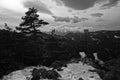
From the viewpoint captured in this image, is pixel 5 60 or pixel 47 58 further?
pixel 47 58

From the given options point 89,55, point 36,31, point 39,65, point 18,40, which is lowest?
point 89,55

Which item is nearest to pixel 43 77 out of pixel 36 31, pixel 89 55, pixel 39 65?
pixel 39 65

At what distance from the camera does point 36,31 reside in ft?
74.2

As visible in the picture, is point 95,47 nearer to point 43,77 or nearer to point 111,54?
point 111,54

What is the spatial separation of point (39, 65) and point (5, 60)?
6264 millimetres

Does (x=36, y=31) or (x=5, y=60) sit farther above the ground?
(x=36, y=31)

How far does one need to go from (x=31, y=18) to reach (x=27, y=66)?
10.0 meters

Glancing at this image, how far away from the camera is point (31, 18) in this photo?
71.2 feet

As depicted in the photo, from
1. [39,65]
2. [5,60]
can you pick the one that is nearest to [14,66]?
[5,60]

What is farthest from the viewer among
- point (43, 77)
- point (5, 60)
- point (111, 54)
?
point (111, 54)

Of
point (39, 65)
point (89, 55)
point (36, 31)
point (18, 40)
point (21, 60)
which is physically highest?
point (36, 31)

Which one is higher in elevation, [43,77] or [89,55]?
[43,77]

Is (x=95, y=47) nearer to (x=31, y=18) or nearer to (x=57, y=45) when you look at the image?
(x=57, y=45)

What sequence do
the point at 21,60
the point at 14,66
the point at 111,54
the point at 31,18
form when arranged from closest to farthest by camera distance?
the point at 14,66 < the point at 21,60 < the point at 31,18 < the point at 111,54
